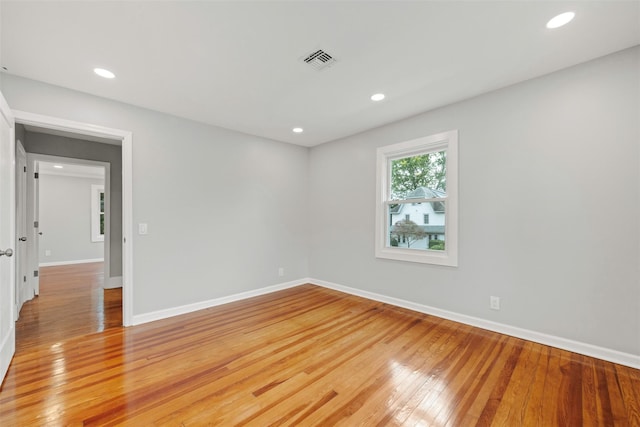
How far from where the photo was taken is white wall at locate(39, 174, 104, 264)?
6.59 metres

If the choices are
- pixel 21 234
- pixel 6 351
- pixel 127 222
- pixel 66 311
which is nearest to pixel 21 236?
pixel 21 234

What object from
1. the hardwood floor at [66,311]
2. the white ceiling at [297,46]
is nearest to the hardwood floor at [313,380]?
the hardwood floor at [66,311]

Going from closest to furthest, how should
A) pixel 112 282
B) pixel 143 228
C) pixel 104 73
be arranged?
pixel 104 73
pixel 143 228
pixel 112 282

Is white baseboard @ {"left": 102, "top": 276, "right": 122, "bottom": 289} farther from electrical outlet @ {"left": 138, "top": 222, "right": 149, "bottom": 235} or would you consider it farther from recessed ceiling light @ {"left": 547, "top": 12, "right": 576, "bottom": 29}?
recessed ceiling light @ {"left": 547, "top": 12, "right": 576, "bottom": 29}

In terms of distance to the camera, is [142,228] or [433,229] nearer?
[142,228]

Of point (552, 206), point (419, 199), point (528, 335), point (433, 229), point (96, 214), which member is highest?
point (419, 199)

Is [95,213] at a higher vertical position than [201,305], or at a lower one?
higher

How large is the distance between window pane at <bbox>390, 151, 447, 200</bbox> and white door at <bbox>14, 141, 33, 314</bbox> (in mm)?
4790

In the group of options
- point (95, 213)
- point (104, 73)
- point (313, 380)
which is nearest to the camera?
point (313, 380)

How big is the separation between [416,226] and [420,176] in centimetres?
68

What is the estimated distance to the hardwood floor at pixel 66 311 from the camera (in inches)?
109

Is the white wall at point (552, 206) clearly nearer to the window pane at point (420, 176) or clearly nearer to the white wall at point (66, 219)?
the window pane at point (420, 176)

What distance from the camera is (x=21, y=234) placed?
11.5 feet

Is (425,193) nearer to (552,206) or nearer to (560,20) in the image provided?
(552,206)
